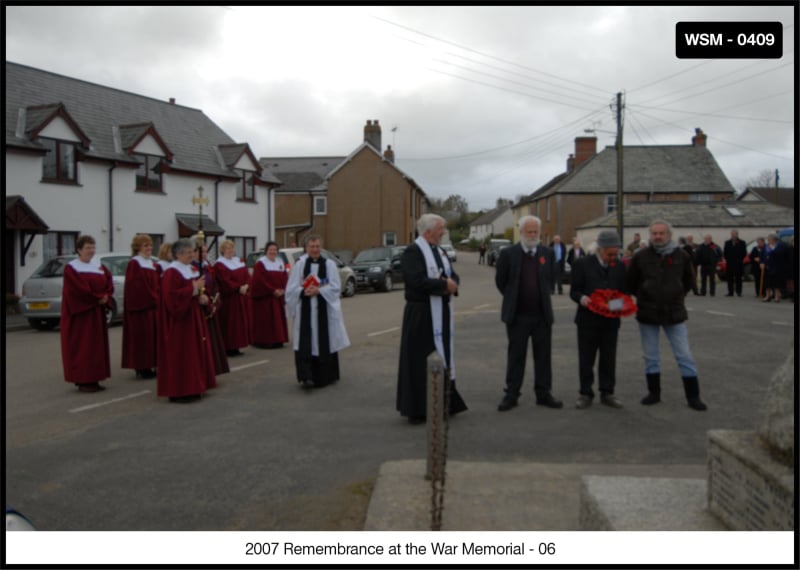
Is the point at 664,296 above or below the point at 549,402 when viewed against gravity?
above

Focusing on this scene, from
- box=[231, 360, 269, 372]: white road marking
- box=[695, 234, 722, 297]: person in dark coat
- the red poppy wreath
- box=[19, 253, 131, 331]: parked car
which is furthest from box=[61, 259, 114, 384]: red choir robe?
box=[695, 234, 722, 297]: person in dark coat

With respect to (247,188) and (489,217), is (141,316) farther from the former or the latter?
(489,217)

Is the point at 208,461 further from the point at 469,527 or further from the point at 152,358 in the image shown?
the point at 152,358

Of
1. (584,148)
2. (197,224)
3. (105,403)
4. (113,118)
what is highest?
(584,148)

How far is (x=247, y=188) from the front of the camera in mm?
31172

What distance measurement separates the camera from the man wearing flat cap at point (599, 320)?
7.20 m

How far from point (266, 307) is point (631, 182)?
100 feet

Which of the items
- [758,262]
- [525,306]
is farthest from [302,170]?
[525,306]

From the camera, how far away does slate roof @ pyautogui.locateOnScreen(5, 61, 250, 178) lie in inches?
810

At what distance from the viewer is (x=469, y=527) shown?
151 inches

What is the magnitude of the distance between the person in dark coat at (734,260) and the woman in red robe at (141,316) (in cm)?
1663

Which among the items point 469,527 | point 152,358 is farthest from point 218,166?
point 469,527

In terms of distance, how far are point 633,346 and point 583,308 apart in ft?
15.3

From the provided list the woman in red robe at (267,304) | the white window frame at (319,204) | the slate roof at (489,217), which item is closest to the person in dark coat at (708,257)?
the woman in red robe at (267,304)
